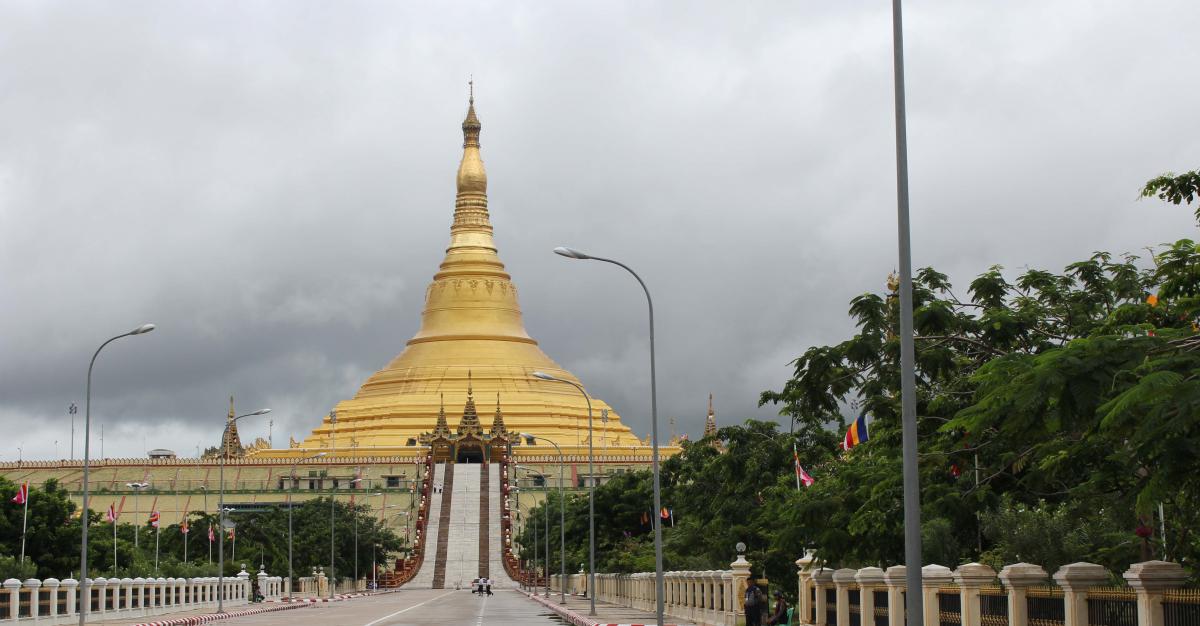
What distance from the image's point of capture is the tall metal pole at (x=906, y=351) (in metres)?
15.9

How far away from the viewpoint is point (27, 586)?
40.5 metres

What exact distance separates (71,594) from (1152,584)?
33905 millimetres

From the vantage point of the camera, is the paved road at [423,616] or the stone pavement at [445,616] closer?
the paved road at [423,616]

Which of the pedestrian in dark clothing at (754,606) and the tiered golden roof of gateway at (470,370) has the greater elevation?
the tiered golden roof of gateway at (470,370)

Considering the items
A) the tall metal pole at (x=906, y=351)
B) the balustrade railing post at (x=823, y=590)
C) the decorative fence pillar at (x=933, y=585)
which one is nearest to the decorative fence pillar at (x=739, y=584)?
the balustrade railing post at (x=823, y=590)

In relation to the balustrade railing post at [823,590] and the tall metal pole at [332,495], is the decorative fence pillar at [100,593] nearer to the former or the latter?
the balustrade railing post at [823,590]

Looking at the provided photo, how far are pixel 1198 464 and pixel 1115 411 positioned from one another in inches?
59.9

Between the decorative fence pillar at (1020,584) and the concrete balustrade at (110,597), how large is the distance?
22231 millimetres

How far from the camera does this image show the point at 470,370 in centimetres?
11650

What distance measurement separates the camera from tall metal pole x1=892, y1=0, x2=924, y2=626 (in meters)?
15.9

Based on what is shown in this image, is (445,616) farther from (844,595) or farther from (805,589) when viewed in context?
(844,595)

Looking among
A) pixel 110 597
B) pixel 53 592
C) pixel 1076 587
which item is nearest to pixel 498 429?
pixel 110 597

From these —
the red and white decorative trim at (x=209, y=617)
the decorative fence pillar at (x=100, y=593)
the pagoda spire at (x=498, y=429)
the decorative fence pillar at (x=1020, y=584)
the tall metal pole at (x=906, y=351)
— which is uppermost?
the pagoda spire at (x=498, y=429)

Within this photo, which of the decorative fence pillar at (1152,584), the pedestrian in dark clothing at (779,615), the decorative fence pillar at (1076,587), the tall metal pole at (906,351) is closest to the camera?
the tall metal pole at (906,351)
